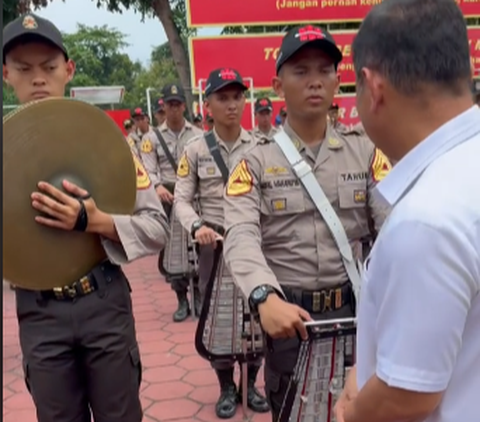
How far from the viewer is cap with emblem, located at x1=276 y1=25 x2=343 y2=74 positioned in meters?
1.96

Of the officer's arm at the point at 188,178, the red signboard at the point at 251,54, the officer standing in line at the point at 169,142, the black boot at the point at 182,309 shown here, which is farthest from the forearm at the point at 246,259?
the red signboard at the point at 251,54

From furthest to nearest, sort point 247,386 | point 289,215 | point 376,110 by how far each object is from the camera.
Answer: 1. point 247,386
2. point 289,215
3. point 376,110

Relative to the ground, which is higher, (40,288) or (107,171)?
(107,171)

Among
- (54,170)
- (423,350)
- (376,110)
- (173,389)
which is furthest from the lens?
(173,389)

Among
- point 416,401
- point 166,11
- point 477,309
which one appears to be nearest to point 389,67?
A: point 477,309

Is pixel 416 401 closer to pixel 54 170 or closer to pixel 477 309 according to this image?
pixel 477 309

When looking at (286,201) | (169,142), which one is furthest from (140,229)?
(169,142)

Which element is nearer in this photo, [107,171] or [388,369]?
[388,369]

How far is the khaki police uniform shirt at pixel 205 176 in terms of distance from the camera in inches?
152

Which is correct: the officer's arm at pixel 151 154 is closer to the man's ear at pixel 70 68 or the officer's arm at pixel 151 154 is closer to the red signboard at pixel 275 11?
the man's ear at pixel 70 68

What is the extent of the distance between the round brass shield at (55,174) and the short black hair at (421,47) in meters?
1.07

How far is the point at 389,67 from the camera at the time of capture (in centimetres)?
97

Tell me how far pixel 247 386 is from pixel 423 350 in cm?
246

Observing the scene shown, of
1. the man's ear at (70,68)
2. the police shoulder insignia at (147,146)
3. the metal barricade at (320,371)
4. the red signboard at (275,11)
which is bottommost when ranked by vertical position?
the metal barricade at (320,371)
